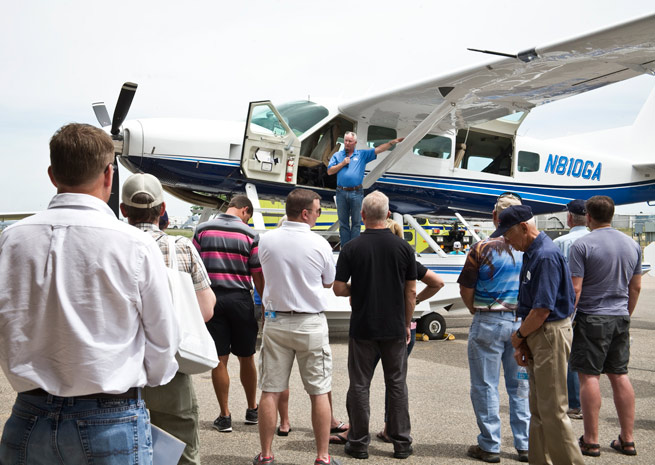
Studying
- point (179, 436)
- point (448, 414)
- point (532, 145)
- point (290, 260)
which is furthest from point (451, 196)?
point (179, 436)

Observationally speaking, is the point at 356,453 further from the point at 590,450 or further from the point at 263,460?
the point at 590,450

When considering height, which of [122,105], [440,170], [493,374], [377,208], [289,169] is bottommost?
[493,374]

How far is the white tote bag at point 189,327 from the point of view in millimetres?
2512

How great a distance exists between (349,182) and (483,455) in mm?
5284

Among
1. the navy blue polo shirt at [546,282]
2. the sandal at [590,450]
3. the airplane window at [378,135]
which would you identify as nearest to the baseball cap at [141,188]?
the navy blue polo shirt at [546,282]

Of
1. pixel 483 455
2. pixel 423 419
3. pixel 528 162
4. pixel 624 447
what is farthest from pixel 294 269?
pixel 528 162

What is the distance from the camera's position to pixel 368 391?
446 centimetres

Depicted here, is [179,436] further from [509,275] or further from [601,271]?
[601,271]

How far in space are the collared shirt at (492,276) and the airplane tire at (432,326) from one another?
5.03 metres

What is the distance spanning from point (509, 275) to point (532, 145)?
8126 mm

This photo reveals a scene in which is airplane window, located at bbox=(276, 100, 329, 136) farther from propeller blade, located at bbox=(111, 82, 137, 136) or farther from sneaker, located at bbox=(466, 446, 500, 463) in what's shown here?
sneaker, located at bbox=(466, 446, 500, 463)

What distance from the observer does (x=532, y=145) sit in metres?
12.0

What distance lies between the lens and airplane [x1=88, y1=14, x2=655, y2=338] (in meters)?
8.54

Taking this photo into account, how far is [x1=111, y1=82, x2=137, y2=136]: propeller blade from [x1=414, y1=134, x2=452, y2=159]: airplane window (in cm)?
496
